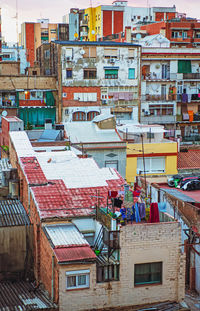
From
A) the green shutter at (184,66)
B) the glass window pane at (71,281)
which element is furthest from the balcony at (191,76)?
the glass window pane at (71,281)

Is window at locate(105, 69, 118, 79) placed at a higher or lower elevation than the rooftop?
higher

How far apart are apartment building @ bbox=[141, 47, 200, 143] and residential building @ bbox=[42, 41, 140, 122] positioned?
1.63 meters

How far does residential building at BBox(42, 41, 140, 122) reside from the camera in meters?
56.1

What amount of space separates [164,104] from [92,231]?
41428 millimetres

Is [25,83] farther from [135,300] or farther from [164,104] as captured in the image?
[135,300]

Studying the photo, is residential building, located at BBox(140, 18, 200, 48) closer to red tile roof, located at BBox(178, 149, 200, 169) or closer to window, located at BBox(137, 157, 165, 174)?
red tile roof, located at BBox(178, 149, 200, 169)

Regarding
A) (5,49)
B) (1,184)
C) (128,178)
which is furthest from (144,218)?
(5,49)

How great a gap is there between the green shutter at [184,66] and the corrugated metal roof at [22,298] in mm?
45076

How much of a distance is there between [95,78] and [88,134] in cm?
1904

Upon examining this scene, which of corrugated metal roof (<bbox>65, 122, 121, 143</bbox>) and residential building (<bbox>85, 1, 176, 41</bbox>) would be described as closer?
corrugated metal roof (<bbox>65, 122, 121, 143</bbox>)

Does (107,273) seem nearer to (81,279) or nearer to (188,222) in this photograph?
(81,279)

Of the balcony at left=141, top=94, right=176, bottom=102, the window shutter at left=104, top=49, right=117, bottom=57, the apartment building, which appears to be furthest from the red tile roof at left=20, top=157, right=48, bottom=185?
the balcony at left=141, top=94, right=176, bottom=102

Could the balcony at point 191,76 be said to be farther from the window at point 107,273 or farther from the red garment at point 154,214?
the window at point 107,273

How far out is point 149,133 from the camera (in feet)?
136
